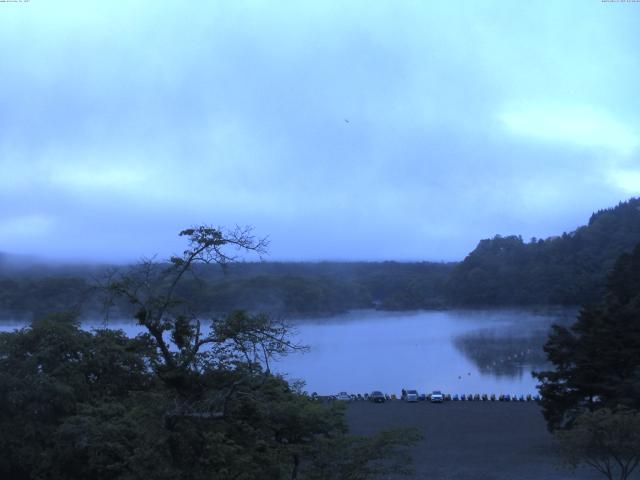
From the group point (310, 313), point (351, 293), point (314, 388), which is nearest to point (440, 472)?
point (314, 388)

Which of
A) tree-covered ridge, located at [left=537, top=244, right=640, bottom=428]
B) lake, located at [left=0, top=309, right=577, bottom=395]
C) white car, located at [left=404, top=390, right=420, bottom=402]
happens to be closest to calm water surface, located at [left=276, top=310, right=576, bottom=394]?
lake, located at [left=0, top=309, right=577, bottom=395]

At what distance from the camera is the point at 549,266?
5534 cm

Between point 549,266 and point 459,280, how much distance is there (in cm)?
927

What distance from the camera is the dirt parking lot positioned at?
13023 mm

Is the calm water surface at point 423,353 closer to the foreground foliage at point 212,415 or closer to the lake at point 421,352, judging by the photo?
the lake at point 421,352

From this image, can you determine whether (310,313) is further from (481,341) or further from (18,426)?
(18,426)

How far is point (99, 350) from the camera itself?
10547 millimetres

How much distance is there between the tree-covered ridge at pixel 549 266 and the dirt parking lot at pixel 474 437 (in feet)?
92.8

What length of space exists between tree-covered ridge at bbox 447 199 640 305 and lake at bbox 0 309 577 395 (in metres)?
2.03

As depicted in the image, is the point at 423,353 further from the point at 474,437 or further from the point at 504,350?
the point at 474,437

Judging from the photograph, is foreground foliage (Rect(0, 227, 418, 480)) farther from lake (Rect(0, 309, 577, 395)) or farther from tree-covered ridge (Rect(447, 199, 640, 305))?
tree-covered ridge (Rect(447, 199, 640, 305))

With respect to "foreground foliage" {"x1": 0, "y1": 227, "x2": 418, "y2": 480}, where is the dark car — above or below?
below

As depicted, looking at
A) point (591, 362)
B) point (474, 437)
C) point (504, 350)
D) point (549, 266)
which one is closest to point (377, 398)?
point (474, 437)

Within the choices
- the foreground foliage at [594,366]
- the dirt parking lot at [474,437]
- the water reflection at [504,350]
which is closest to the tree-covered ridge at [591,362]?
the foreground foliage at [594,366]
